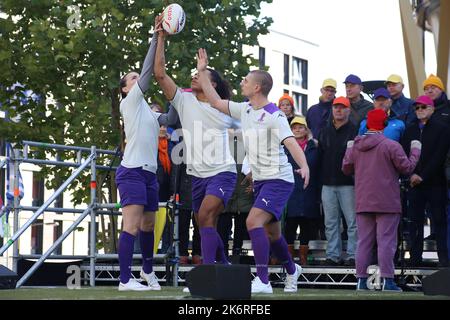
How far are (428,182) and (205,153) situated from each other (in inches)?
127

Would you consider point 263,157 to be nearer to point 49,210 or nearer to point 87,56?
point 49,210

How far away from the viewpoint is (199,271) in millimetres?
8844

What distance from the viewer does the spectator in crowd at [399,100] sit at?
14062mm

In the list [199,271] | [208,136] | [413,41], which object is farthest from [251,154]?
[413,41]

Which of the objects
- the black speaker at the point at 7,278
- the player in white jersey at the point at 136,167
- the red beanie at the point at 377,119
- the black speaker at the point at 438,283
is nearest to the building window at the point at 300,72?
the red beanie at the point at 377,119

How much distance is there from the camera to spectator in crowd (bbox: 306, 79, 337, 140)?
49.7ft

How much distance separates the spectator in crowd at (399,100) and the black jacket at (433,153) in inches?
25.1

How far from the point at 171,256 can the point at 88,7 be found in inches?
301

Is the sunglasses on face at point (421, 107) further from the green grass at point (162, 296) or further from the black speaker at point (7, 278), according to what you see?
the black speaker at point (7, 278)

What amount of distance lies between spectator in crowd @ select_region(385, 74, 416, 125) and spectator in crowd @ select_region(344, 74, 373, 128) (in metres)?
Result: 0.45

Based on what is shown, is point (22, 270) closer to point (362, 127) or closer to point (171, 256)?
point (171, 256)

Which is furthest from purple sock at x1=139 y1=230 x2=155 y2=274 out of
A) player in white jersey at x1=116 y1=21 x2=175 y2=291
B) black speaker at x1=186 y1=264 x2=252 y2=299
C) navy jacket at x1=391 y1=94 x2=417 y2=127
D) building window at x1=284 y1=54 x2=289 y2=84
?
building window at x1=284 y1=54 x2=289 y2=84

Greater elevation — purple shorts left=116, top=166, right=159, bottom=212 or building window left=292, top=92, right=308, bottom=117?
building window left=292, top=92, right=308, bottom=117

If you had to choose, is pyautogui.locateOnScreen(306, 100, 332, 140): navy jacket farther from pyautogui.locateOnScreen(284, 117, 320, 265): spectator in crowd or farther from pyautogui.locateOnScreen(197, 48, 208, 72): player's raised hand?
pyautogui.locateOnScreen(197, 48, 208, 72): player's raised hand
